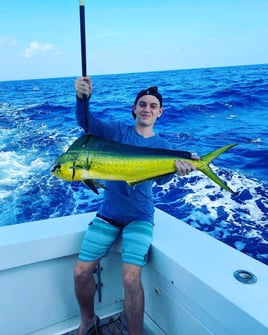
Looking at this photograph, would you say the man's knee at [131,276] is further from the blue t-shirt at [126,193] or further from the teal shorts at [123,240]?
the blue t-shirt at [126,193]

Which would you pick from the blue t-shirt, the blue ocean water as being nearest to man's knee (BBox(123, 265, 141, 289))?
the blue t-shirt

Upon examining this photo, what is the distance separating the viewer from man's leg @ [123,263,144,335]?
180 centimetres

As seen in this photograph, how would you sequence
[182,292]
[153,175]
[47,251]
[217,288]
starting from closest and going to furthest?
[153,175], [217,288], [182,292], [47,251]

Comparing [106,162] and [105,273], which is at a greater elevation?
[106,162]

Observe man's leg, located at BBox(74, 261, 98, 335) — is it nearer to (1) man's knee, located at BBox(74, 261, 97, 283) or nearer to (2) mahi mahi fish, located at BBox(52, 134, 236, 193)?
(1) man's knee, located at BBox(74, 261, 97, 283)

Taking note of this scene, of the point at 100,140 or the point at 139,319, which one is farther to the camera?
the point at 139,319

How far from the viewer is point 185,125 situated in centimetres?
984

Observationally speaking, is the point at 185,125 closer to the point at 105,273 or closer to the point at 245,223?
the point at 245,223

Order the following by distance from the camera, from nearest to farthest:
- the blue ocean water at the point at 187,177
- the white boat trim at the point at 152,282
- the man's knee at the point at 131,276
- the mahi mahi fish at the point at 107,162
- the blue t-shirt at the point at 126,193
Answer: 1. the mahi mahi fish at the point at 107,162
2. the white boat trim at the point at 152,282
3. the man's knee at the point at 131,276
4. the blue t-shirt at the point at 126,193
5. the blue ocean water at the point at 187,177

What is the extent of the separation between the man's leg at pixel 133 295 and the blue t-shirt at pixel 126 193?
0.30 m

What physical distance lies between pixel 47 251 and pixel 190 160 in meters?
1.05

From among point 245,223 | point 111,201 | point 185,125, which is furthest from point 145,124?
point 185,125

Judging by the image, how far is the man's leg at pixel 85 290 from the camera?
6.21 ft

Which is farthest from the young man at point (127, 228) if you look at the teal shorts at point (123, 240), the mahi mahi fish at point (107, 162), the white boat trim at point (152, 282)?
the mahi mahi fish at point (107, 162)
